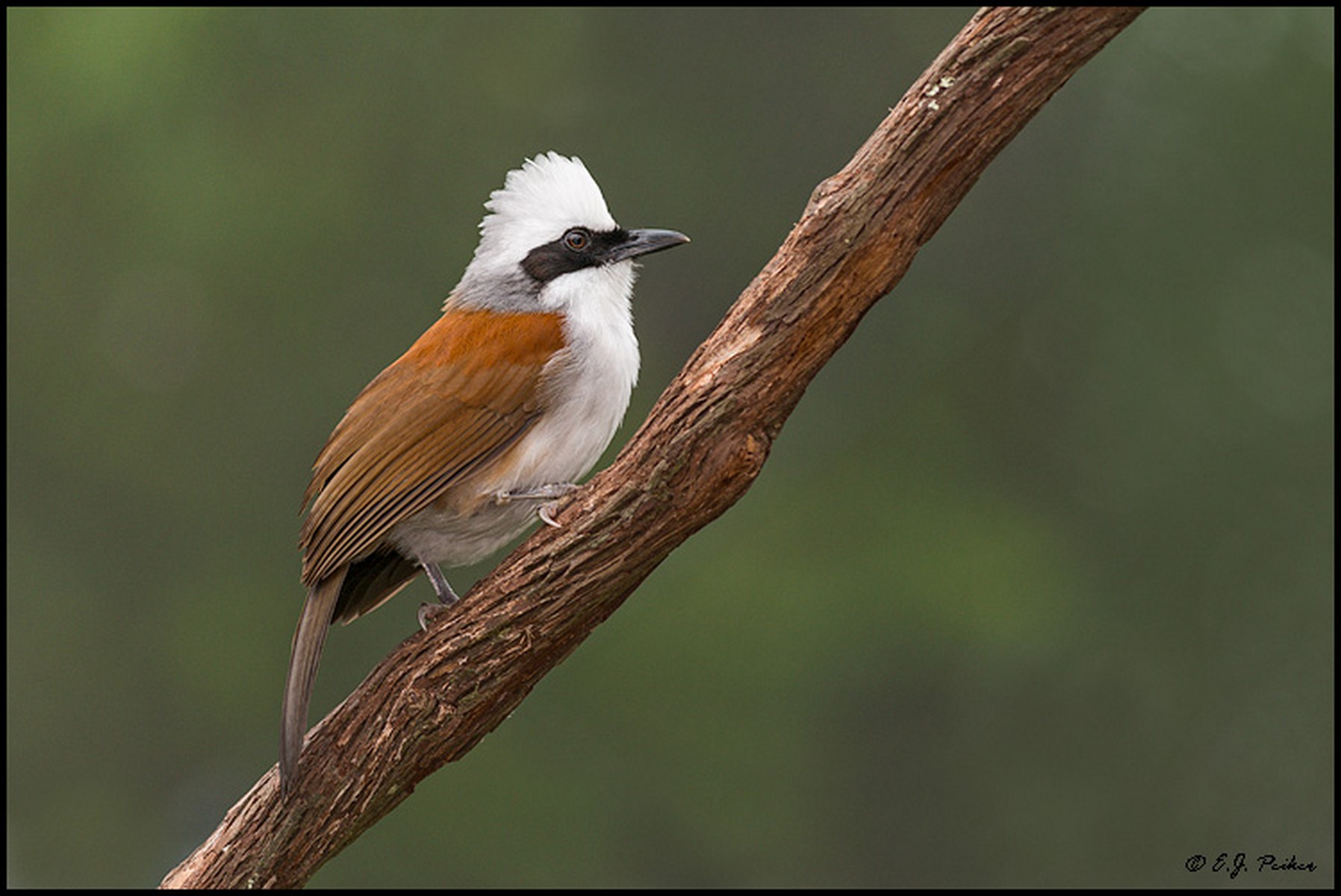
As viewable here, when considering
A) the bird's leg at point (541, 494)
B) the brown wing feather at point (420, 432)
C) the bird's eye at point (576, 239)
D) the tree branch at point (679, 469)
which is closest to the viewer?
the tree branch at point (679, 469)

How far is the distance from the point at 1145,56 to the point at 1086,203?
1275 mm

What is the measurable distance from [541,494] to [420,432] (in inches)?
14.4

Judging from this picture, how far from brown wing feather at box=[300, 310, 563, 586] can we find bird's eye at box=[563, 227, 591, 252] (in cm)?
34

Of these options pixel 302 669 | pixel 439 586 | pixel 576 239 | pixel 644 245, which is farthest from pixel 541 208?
pixel 302 669

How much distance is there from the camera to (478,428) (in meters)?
4.22

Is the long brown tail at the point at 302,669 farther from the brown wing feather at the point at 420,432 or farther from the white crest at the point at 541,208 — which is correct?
the white crest at the point at 541,208

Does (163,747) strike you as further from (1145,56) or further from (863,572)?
(1145,56)

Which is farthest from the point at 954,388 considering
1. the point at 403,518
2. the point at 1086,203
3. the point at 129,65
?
the point at 403,518

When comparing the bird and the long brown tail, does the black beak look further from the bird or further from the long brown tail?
the long brown tail

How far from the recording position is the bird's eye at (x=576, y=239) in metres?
4.70

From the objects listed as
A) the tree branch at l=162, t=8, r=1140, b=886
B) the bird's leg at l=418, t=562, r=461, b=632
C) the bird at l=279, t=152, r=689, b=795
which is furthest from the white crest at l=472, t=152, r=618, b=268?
the tree branch at l=162, t=8, r=1140, b=886

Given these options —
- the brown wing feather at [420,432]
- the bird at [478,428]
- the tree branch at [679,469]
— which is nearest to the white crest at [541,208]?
the bird at [478,428]

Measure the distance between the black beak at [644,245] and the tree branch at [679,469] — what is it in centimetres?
101

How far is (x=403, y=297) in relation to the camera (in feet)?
34.7
